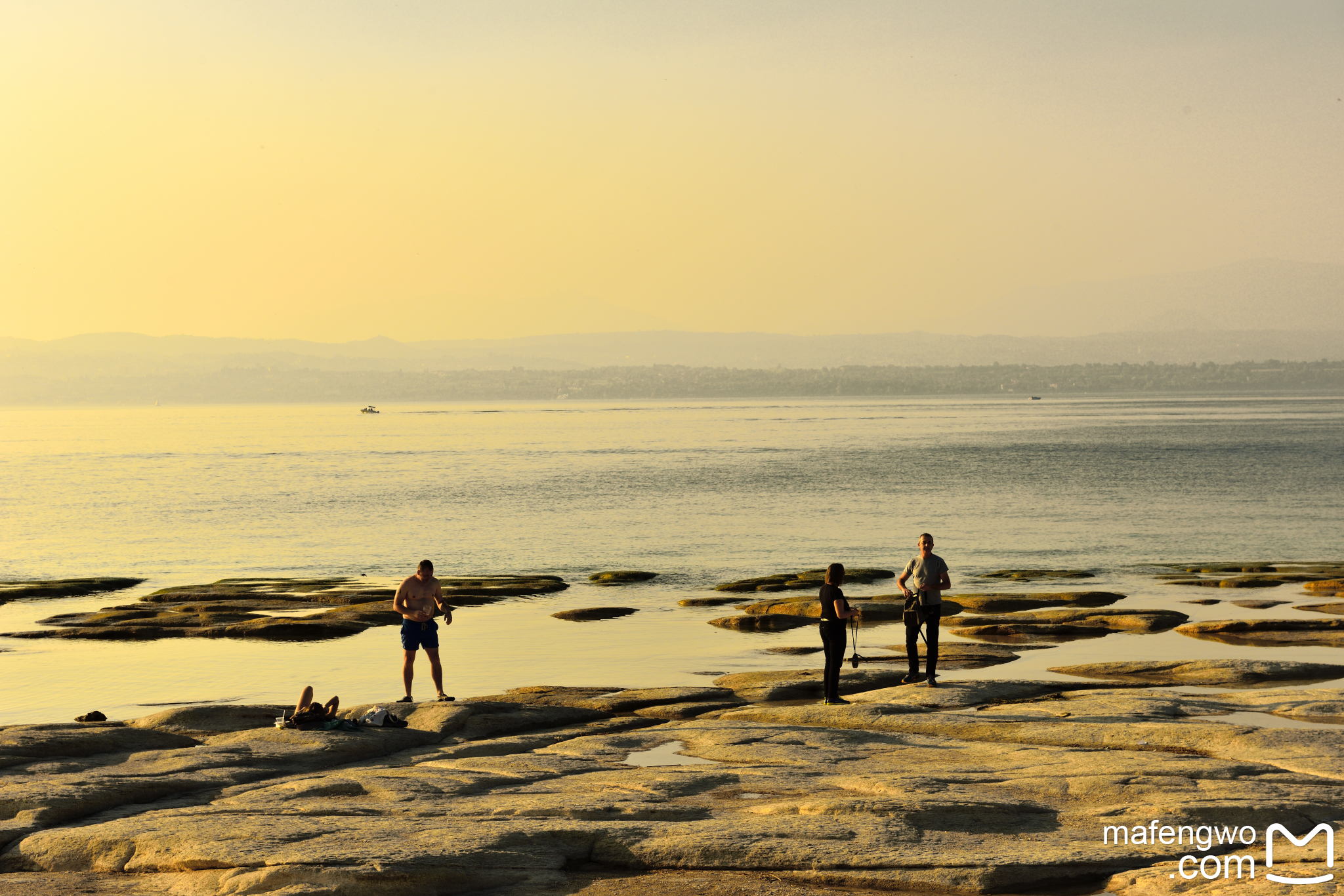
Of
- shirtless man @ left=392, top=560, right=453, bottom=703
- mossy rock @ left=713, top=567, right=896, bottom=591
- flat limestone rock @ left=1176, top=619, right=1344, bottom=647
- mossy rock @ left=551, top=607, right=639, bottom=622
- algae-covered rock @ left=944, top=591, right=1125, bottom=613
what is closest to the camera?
shirtless man @ left=392, top=560, right=453, bottom=703

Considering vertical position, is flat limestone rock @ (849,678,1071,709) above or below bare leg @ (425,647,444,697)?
below

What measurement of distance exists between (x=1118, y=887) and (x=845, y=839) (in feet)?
8.53

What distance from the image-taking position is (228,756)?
17.3 m

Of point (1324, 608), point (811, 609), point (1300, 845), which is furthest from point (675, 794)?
point (1324, 608)

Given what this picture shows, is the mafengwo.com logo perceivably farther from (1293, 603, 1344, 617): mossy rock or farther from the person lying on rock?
(1293, 603, 1344, 617): mossy rock

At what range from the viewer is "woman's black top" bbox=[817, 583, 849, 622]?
20.7m

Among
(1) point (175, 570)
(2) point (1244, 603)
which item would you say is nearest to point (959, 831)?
(2) point (1244, 603)

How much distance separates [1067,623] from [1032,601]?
4326mm

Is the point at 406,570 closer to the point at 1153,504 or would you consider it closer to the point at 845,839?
the point at 845,839

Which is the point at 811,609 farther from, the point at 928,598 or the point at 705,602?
the point at 928,598

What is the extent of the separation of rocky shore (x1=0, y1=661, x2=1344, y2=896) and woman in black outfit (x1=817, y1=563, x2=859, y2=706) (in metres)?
0.45

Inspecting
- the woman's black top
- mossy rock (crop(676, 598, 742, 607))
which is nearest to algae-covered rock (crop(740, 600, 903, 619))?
mossy rock (crop(676, 598, 742, 607))

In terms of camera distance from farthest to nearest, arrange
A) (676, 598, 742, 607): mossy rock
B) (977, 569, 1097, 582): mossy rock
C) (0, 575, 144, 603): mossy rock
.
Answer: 1. (977, 569, 1097, 582): mossy rock
2. (0, 575, 144, 603): mossy rock
3. (676, 598, 742, 607): mossy rock

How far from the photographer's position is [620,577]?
4672cm
